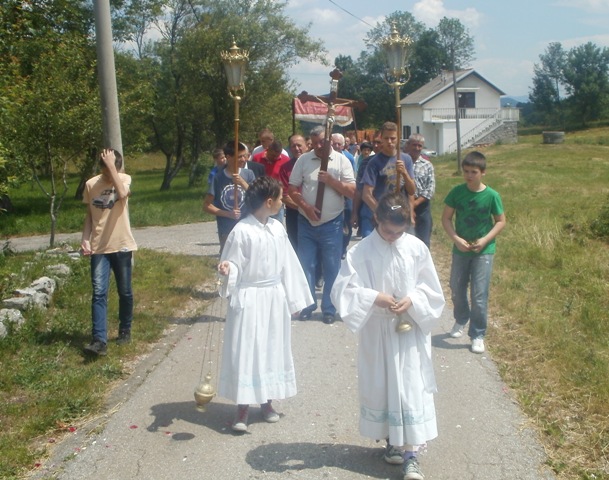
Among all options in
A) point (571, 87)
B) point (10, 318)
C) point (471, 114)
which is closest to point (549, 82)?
point (571, 87)

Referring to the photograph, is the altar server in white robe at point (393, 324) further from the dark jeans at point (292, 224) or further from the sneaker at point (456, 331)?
the dark jeans at point (292, 224)

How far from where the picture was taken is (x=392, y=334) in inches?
193

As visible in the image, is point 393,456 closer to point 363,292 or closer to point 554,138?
point 363,292

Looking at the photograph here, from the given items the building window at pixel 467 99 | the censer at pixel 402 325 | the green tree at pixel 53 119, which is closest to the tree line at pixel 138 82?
the green tree at pixel 53 119

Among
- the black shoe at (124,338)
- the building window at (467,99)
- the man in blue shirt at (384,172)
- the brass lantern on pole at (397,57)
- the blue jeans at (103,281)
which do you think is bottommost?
the black shoe at (124,338)

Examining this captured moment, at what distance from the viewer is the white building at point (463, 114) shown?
68.3 meters

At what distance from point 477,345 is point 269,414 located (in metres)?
2.57

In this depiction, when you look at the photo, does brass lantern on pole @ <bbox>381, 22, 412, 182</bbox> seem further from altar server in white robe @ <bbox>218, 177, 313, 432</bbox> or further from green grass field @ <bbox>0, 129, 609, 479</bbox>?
green grass field @ <bbox>0, 129, 609, 479</bbox>

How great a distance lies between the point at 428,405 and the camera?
4863 millimetres

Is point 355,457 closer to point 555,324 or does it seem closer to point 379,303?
point 379,303

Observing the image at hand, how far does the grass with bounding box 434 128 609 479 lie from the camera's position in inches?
217

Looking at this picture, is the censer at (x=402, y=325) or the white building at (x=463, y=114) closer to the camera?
the censer at (x=402, y=325)

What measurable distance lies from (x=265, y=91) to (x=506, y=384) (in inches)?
978

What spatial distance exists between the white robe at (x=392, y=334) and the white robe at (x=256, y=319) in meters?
0.84
